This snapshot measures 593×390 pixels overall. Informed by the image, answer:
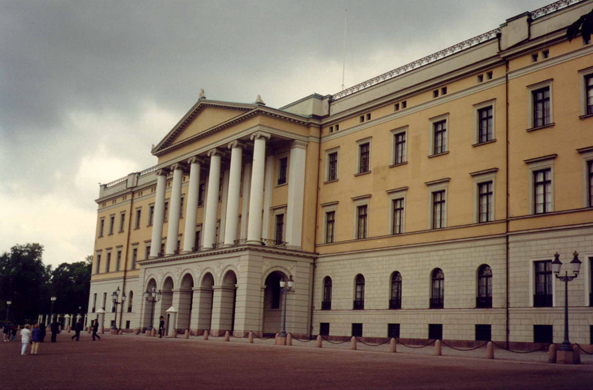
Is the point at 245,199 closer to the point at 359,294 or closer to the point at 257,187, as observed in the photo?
the point at 257,187

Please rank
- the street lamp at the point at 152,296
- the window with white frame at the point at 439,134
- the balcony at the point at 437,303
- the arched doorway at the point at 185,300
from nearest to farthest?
the balcony at the point at 437,303, the window with white frame at the point at 439,134, the street lamp at the point at 152,296, the arched doorway at the point at 185,300

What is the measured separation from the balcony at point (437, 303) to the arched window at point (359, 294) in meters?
6.34

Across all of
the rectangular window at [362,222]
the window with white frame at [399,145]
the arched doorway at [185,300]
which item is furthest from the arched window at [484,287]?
the arched doorway at [185,300]

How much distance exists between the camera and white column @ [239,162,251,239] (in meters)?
53.9

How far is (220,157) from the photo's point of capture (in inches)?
2163

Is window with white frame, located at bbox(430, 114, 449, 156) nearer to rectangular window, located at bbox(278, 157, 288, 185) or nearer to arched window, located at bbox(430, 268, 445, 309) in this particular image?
arched window, located at bbox(430, 268, 445, 309)

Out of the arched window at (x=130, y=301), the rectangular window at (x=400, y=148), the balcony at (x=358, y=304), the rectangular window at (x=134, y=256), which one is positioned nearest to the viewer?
the rectangular window at (x=400, y=148)

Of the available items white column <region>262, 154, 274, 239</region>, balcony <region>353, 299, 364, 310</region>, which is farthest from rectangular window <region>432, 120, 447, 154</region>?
white column <region>262, 154, 274, 239</region>

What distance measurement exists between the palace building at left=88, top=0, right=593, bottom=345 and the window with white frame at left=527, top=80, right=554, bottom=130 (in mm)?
92

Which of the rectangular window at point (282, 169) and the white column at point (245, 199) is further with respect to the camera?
the white column at point (245, 199)

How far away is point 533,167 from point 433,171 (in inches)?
293

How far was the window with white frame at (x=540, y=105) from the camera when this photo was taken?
115 feet

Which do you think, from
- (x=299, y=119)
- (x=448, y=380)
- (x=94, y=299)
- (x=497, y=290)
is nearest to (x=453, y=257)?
(x=497, y=290)

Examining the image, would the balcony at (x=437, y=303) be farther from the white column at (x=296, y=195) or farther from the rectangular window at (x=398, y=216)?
the white column at (x=296, y=195)
